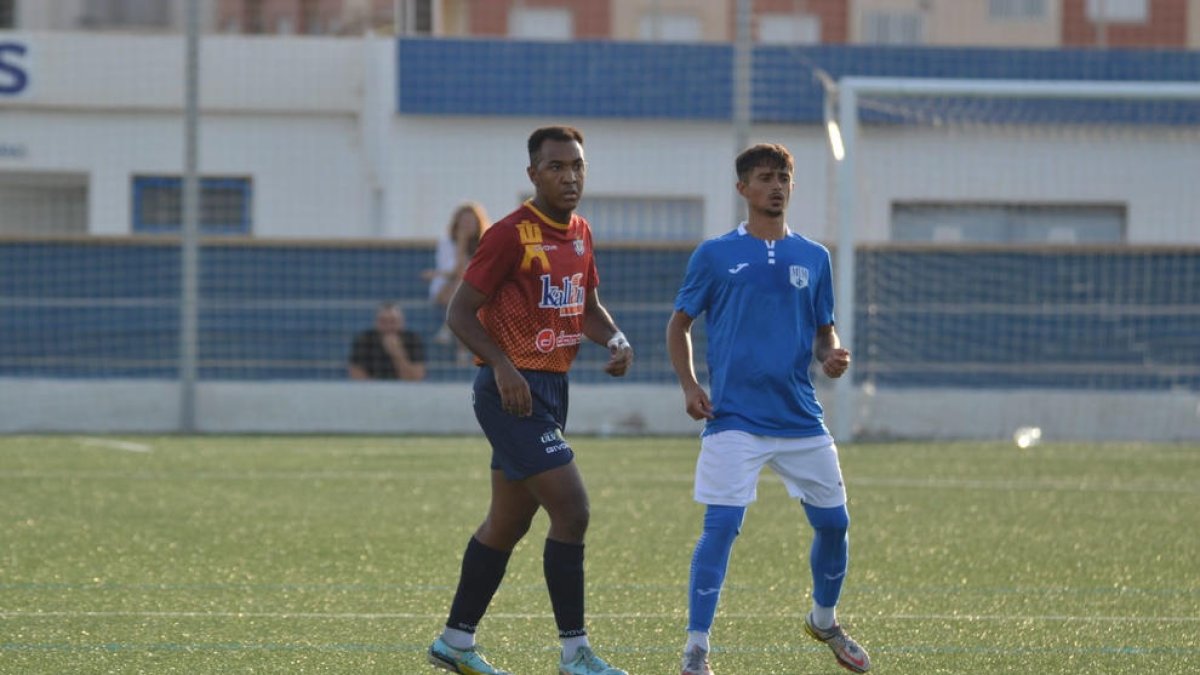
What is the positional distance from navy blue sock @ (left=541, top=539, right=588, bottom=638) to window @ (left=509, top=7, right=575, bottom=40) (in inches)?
1712

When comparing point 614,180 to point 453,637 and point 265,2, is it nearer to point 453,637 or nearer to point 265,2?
point 453,637

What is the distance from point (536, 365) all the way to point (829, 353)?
0.98 m

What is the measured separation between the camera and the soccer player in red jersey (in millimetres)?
5844

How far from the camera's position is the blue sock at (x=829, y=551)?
20.5 ft

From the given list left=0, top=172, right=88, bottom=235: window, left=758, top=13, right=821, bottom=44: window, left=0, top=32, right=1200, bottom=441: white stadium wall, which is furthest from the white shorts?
left=758, top=13, right=821, bottom=44: window

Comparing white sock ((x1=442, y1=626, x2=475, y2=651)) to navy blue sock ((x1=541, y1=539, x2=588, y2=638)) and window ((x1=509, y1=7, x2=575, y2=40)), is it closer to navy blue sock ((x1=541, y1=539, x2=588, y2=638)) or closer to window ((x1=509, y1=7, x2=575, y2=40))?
navy blue sock ((x1=541, y1=539, x2=588, y2=638))

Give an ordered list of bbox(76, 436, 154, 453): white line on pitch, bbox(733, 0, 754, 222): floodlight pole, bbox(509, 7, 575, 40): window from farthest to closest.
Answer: bbox(509, 7, 575, 40): window < bbox(733, 0, 754, 222): floodlight pole < bbox(76, 436, 154, 453): white line on pitch

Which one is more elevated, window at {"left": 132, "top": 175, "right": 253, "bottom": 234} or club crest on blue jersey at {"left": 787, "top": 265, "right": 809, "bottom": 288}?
window at {"left": 132, "top": 175, "right": 253, "bottom": 234}

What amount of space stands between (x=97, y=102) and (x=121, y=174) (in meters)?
1.04

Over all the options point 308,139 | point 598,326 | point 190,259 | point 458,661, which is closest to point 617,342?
point 598,326

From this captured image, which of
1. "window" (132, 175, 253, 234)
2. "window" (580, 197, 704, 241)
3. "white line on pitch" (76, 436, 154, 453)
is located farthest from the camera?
"window" (132, 175, 253, 234)

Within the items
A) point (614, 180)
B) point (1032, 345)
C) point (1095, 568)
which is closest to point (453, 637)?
point (1095, 568)

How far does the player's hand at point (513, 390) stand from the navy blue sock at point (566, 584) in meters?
0.45

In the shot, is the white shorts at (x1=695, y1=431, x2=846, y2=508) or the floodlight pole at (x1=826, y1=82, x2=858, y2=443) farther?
the floodlight pole at (x1=826, y1=82, x2=858, y2=443)
